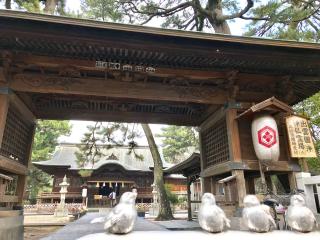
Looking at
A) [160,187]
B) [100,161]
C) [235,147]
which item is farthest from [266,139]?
[100,161]

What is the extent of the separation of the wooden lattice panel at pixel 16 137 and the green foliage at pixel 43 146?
2550cm

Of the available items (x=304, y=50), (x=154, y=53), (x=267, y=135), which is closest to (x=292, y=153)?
(x=267, y=135)

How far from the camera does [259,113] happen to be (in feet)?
20.0

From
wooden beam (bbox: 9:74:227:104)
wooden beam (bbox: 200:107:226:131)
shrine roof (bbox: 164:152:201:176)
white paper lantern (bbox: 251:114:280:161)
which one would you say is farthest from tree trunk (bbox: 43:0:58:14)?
white paper lantern (bbox: 251:114:280:161)

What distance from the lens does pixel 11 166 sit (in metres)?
5.98

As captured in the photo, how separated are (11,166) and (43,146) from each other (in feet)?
101

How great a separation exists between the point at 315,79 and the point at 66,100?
6441 mm

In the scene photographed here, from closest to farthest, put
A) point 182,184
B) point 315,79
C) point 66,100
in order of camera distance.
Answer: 1. point 315,79
2. point 66,100
3. point 182,184

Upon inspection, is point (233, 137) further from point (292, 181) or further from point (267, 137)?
point (292, 181)

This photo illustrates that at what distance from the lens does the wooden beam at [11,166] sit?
18.2 ft

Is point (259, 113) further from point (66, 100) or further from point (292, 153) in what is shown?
point (66, 100)

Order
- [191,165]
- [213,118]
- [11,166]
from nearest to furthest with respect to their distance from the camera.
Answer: [11,166]
[213,118]
[191,165]

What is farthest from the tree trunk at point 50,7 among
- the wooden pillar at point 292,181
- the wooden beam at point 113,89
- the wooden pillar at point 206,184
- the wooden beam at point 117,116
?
the wooden pillar at point 292,181

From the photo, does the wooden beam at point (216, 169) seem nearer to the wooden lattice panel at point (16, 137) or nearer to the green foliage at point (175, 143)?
the wooden lattice panel at point (16, 137)
